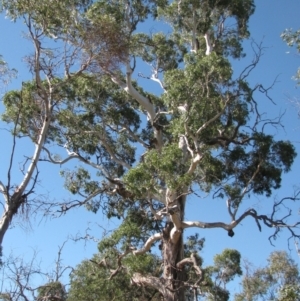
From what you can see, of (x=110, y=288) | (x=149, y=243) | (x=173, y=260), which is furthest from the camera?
(x=110, y=288)

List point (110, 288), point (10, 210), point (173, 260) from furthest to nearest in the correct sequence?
point (110, 288)
point (173, 260)
point (10, 210)

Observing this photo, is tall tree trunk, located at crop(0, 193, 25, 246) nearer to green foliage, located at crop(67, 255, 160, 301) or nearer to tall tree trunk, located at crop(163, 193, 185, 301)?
tall tree trunk, located at crop(163, 193, 185, 301)

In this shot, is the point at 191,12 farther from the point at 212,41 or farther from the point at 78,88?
the point at 78,88

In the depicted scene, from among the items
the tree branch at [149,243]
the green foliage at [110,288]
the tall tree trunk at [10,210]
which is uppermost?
the tree branch at [149,243]

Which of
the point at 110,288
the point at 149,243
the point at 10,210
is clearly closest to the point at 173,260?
the point at 149,243

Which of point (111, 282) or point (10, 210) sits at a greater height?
point (111, 282)

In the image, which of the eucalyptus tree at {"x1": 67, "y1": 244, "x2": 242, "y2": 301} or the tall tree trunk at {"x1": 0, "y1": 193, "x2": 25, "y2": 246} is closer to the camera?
the tall tree trunk at {"x1": 0, "y1": 193, "x2": 25, "y2": 246}

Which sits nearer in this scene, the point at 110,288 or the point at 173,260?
the point at 173,260

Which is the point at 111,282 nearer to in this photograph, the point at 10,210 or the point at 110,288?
the point at 110,288

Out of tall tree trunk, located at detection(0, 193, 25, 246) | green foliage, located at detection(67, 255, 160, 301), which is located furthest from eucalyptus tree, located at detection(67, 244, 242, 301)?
tall tree trunk, located at detection(0, 193, 25, 246)

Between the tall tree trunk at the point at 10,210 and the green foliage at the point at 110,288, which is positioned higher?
the green foliage at the point at 110,288

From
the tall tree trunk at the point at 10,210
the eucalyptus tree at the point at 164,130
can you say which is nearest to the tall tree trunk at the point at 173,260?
the eucalyptus tree at the point at 164,130

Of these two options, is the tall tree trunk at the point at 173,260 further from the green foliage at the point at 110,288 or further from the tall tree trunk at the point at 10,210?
the tall tree trunk at the point at 10,210

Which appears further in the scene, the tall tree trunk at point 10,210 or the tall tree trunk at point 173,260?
the tall tree trunk at point 173,260
